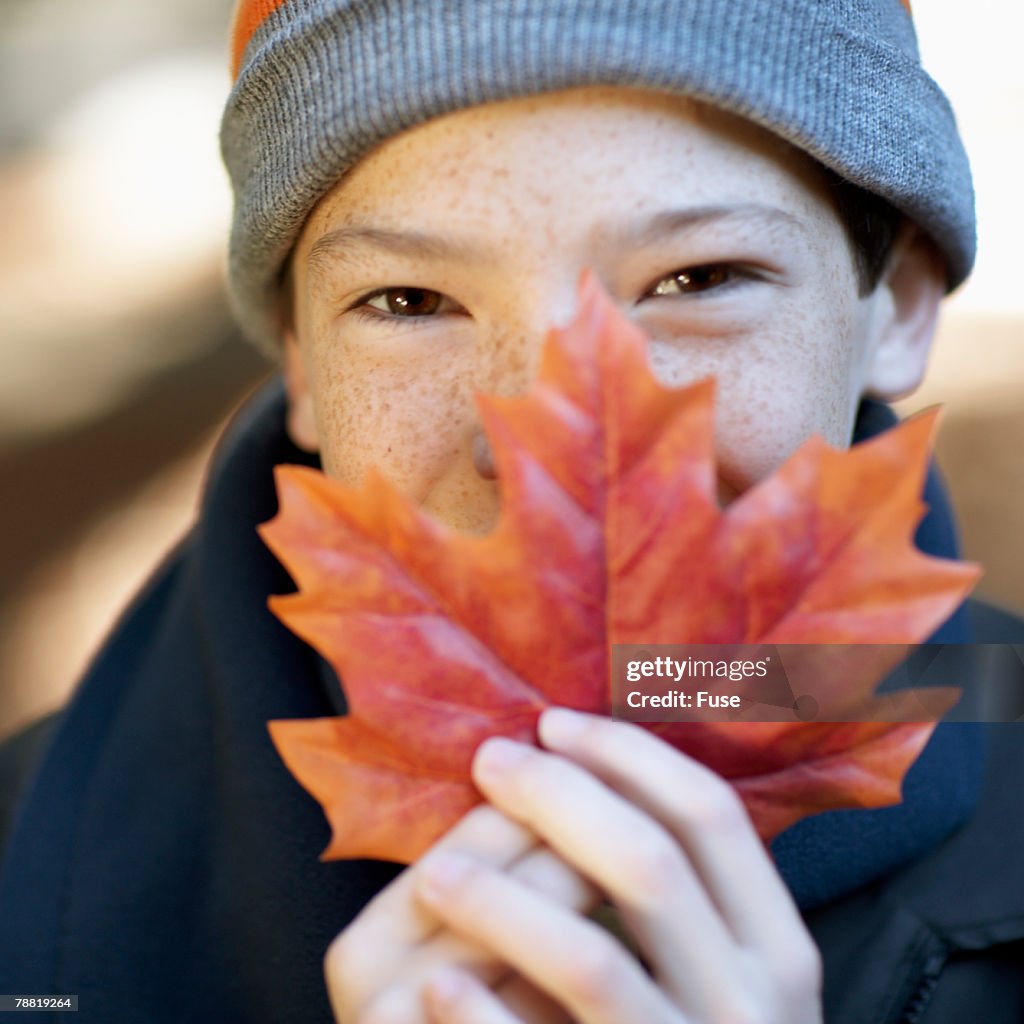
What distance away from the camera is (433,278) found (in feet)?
3.28

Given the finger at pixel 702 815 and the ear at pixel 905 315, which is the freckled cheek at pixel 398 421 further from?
the ear at pixel 905 315

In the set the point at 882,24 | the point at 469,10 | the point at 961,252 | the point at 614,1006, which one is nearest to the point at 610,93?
the point at 469,10

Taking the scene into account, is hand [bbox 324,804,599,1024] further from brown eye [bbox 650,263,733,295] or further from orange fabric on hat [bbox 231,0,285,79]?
orange fabric on hat [bbox 231,0,285,79]

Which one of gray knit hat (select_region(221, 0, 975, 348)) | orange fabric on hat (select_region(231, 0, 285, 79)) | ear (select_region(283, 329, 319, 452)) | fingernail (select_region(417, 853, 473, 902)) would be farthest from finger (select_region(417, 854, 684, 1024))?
orange fabric on hat (select_region(231, 0, 285, 79))

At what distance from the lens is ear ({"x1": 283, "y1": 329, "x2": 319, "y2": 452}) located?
138cm

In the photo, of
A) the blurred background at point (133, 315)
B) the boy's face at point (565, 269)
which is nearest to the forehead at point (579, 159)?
the boy's face at point (565, 269)

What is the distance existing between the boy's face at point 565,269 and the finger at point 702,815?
315mm

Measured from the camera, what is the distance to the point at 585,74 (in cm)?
93

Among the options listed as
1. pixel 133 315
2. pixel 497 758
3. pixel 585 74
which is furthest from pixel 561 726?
pixel 133 315

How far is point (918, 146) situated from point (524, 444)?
61 cm

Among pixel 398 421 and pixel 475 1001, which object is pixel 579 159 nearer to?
pixel 398 421

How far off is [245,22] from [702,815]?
98 centimetres

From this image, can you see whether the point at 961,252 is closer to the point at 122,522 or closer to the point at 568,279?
the point at 568,279

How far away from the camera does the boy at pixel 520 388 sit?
2.40 ft
